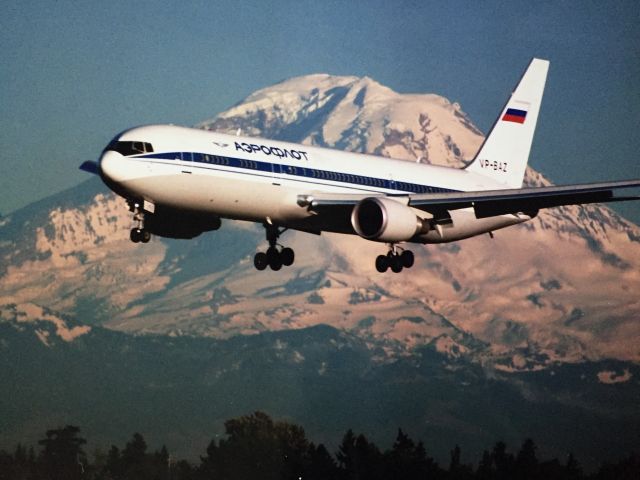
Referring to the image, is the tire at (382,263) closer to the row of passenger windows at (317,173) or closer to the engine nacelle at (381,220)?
the row of passenger windows at (317,173)

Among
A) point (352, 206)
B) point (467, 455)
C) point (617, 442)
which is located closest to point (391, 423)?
point (467, 455)

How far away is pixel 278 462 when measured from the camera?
120 meters

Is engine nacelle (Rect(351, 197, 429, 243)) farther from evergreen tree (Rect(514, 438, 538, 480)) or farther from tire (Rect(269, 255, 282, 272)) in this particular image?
evergreen tree (Rect(514, 438, 538, 480))

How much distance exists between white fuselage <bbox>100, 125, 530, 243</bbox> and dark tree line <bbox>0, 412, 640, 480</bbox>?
44.8 meters

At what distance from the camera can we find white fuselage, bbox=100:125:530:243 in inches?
2037

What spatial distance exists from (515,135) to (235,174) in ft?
86.3

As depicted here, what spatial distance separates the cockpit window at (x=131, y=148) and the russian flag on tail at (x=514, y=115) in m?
29.3

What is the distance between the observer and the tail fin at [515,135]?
72438mm

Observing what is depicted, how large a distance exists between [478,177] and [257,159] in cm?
1902

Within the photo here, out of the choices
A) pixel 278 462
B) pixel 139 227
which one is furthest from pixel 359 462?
pixel 139 227

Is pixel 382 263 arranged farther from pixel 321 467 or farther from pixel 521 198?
pixel 321 467

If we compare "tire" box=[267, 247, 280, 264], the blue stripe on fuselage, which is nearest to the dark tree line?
the blue stripe on fuselage

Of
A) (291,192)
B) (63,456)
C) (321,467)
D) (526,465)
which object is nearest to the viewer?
(291,192)

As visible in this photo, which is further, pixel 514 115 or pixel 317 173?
pixel 514 115
